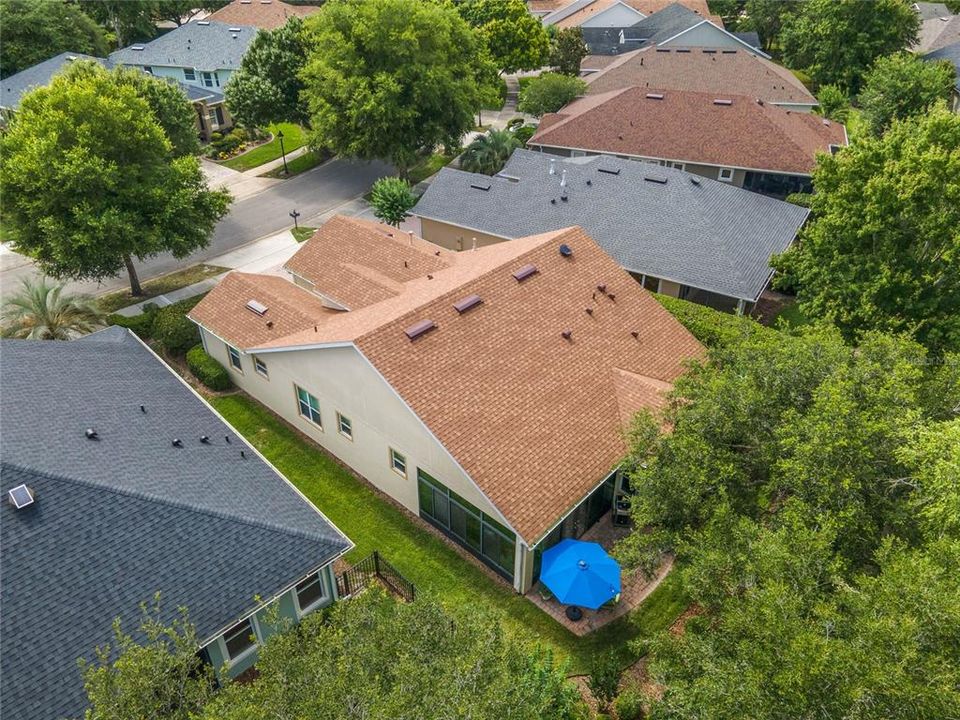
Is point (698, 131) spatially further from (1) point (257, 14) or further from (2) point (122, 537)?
(1) point (257, 14)

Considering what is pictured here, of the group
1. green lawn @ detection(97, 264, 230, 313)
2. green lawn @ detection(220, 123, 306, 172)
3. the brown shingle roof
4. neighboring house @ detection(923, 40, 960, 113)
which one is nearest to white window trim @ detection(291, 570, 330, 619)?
the brown shingle roof

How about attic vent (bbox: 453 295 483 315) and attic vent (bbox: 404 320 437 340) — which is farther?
attic vent (bbox: 453 295 483 315)

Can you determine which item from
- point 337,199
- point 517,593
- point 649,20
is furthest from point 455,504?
point 649,20

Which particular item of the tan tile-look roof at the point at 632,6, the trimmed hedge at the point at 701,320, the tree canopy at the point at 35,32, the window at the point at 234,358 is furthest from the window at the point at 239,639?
the tan tile-look roof at the point at 632,6

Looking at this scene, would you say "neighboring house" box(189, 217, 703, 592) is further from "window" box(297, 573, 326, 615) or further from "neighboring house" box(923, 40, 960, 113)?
"neighboring house" box(923, 40, 960, 113)

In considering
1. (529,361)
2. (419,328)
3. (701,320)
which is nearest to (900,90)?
(701,320)

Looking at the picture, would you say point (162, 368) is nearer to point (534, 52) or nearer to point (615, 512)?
point (615, 512)

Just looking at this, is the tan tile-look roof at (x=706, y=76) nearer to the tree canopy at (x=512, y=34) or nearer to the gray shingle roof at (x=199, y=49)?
the tree canopy at (x=512, y=34)
